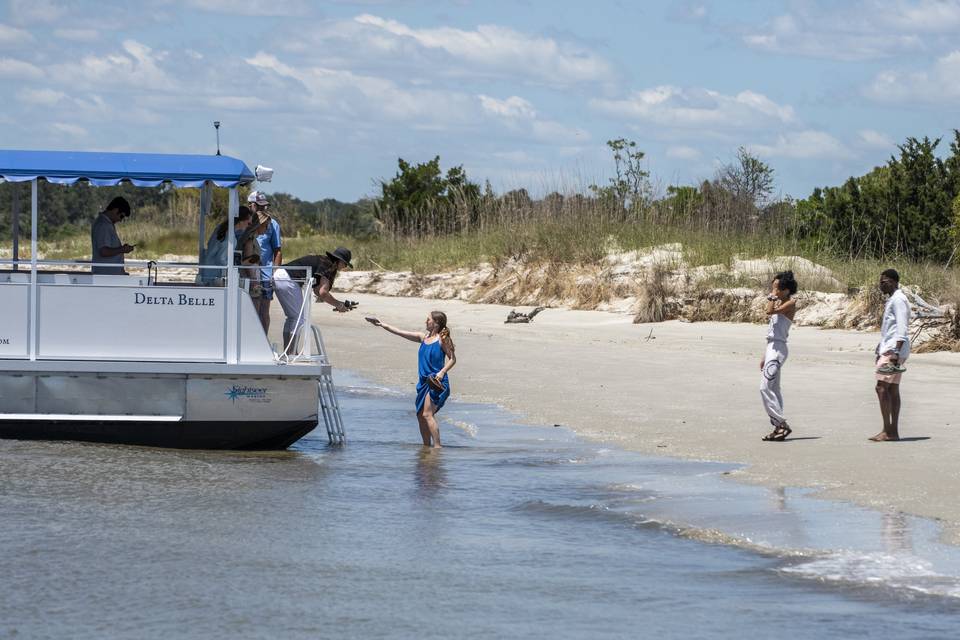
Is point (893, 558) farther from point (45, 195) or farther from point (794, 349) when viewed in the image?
point (794, 349)

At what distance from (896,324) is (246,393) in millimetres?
5692

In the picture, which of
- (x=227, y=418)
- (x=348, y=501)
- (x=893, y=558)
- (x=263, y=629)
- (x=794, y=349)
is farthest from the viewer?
(x=794, y=349)

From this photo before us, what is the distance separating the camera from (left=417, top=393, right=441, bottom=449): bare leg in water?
1230cm

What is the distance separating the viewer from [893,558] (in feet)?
26.7

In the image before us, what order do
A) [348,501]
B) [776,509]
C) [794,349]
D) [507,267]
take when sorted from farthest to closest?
[507,267] < [794,349] < [348,501] < [776,509]

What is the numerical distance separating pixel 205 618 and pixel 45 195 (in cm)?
593

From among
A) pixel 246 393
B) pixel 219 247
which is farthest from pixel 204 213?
pixel 246 393

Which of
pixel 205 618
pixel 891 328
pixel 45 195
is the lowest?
pixel 205 618

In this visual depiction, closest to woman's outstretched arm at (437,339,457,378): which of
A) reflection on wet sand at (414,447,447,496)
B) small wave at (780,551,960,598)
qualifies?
reflection on wet sand at (414,447,447,496)

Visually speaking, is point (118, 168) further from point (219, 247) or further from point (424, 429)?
point (424, 429)

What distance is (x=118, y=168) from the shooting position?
1120cm

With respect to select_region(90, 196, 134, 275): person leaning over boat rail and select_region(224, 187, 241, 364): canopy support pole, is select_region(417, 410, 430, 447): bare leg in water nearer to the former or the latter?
select_region(224, 187, 241, 364): canopy support pole

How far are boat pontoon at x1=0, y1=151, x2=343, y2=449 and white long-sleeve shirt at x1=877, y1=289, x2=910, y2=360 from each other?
4997 millimetres

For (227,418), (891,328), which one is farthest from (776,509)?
(227,418)
